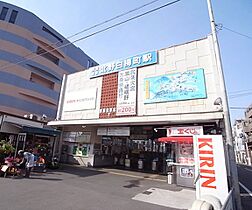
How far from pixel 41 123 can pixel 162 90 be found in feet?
39.2

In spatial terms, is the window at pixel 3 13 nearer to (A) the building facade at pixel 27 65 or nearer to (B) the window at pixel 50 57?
(A) the building facade at pixel 27 65

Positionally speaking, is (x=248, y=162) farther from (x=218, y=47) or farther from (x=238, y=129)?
(x=218, y=47)

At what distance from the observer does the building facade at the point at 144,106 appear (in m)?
9.62

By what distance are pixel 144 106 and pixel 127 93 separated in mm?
1645

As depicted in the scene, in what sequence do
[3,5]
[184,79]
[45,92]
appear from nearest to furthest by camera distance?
[184,79] → [3,5] → [45,92]

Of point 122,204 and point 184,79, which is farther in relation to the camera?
point 184,79

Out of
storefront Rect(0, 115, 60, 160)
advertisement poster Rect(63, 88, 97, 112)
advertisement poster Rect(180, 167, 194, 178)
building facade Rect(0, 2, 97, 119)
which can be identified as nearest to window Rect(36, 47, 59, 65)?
building facade Rect(0, 2, 97, 119)

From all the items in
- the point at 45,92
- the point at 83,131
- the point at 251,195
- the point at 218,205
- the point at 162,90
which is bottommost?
the point at 251,195

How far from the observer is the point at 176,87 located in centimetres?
1041

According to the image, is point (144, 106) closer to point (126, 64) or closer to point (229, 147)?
point (126, 64)

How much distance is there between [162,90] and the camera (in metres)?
10.9

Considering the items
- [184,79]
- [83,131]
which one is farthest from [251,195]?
[83,131]

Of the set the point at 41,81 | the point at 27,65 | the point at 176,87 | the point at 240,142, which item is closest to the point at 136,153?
the point at 176,87

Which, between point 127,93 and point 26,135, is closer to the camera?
point 127,93
